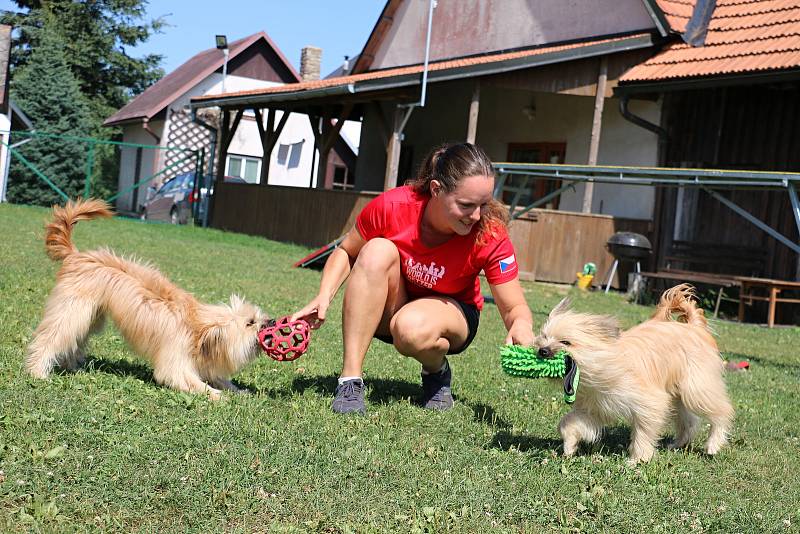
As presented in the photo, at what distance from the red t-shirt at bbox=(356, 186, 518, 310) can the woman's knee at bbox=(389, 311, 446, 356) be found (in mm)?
259

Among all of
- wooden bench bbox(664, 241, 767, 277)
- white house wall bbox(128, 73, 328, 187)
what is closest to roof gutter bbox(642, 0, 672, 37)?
wooden bench bbox(664, 241, 767, 277)

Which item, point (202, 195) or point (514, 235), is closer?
point (514, 235)

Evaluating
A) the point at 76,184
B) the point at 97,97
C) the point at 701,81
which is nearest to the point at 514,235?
the point at 701,81

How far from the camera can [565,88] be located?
1542cm

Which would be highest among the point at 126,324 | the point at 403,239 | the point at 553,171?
the point at 553,171

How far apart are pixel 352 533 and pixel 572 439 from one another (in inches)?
58.7

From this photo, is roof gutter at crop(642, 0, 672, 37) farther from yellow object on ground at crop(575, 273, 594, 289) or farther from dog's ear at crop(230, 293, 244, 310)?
dog's ear at crop(230, 293, 244, 310)

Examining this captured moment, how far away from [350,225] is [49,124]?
1774 cm

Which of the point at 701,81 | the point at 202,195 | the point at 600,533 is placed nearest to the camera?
the point at 600,533

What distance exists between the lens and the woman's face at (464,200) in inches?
170

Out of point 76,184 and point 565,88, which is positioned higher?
point 565,88

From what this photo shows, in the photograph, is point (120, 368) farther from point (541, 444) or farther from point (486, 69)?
point (486, 69)

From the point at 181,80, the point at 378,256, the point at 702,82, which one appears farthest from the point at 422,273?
the point at 181,80

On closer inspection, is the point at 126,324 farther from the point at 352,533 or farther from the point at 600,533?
the point at 600,533
